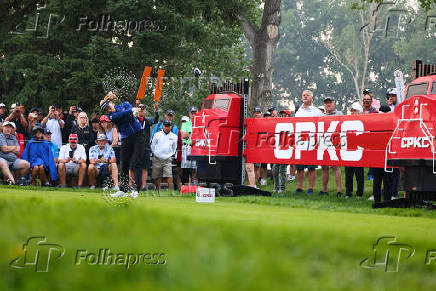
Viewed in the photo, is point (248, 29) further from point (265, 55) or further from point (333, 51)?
point (333, 51)

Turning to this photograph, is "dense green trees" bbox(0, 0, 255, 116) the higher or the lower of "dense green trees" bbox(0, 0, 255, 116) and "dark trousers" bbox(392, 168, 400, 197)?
the higher

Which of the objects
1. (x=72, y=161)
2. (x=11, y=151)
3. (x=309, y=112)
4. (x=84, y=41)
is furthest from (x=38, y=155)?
(x=84, y=41)

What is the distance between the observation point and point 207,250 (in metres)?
5.15

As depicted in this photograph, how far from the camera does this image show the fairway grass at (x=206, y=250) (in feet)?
13.2

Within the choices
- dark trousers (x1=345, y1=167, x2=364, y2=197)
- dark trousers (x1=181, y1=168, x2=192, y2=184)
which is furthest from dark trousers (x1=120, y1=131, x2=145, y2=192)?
dark trousers (x1=181, y1=168, x2=192, y2=184)

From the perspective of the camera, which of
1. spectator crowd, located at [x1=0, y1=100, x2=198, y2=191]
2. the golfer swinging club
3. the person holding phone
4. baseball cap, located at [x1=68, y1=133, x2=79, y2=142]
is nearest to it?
the golfer swinging club

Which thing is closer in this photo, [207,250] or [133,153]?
[207,250]

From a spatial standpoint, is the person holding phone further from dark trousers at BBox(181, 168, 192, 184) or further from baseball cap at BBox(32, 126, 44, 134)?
dark trousers at BBox(181, 168, 192, 184)

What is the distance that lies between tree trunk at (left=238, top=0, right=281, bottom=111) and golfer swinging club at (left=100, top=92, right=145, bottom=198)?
46.2 ft

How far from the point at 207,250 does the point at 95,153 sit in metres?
14.1

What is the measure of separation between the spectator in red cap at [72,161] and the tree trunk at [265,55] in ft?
35.0

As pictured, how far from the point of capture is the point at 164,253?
196 inches

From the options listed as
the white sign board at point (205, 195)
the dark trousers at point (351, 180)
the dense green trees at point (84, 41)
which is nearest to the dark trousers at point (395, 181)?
the dark trousers at point (351, 180)

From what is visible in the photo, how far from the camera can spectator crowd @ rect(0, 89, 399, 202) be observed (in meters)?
17.6
